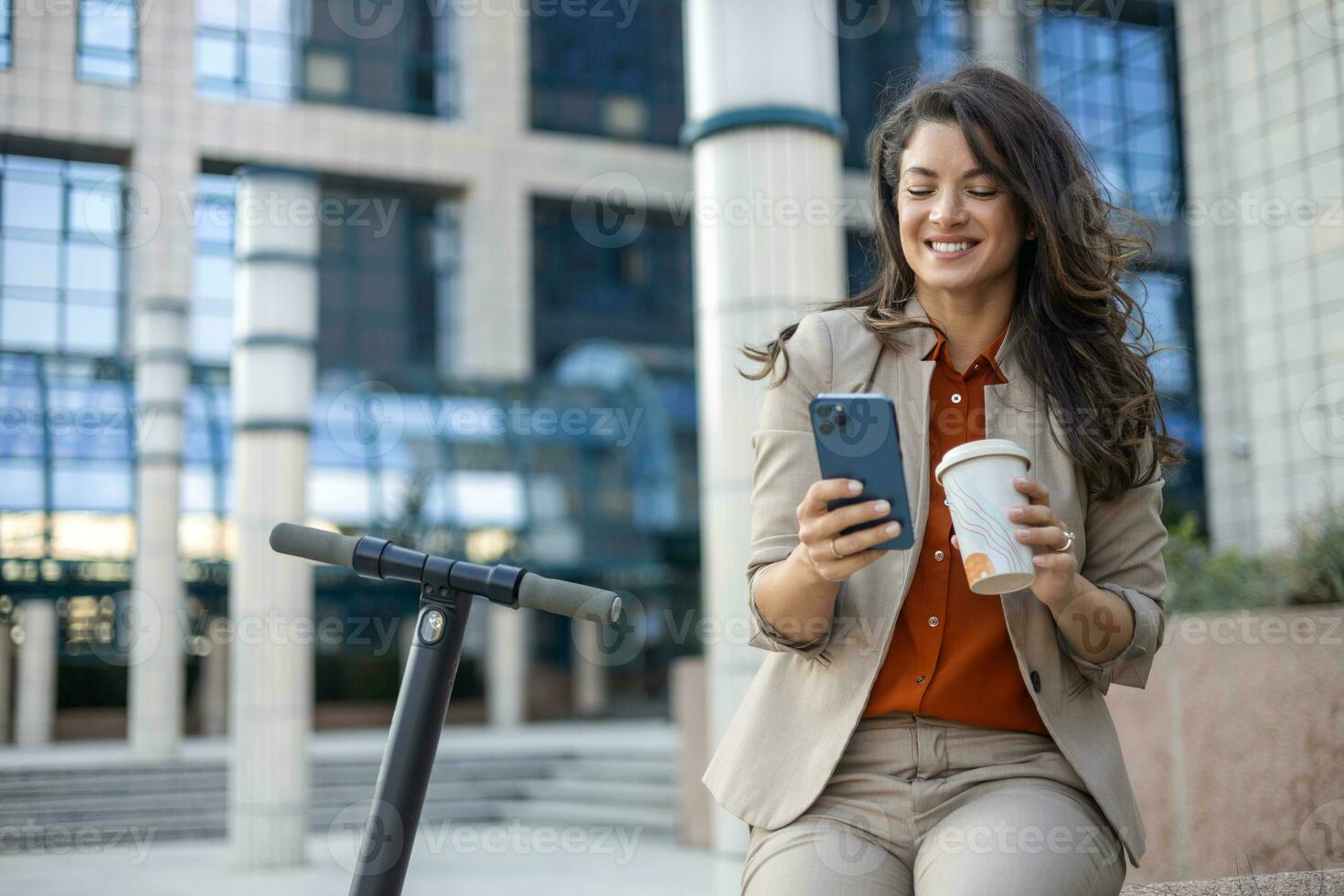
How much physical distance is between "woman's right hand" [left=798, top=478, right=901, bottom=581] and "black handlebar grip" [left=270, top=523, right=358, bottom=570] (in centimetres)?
70

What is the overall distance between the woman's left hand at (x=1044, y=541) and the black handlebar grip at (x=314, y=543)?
98 centimetres

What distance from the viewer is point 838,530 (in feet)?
5.77

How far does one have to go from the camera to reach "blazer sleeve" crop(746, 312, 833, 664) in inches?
80.9

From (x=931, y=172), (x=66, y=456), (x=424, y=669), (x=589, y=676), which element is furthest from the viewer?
(x=589, y=676)

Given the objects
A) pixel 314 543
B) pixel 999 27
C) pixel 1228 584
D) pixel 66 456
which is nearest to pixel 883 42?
pixel 999 27

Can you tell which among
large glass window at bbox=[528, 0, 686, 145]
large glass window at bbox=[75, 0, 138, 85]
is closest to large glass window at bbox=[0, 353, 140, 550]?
large glass window at bbox=[75, 0, 138, 85]

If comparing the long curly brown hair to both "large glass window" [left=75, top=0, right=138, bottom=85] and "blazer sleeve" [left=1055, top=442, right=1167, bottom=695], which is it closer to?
"blazer sleeve" [left=1055, top=442, right=1167, bottom=695]

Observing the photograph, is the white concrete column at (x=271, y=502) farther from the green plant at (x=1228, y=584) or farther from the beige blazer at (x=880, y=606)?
the beige blazer at (x=880, y=606)

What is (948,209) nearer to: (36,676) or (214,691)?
(36,676)

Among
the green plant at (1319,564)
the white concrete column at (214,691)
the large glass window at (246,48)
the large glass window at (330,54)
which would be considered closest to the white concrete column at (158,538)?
the white concrete column at (214,691)

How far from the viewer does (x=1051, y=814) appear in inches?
74.2

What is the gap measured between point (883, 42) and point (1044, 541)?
3323 cm

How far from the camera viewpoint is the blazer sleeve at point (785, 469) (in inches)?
80.9

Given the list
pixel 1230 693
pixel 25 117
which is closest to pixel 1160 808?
pixel 1230 693
